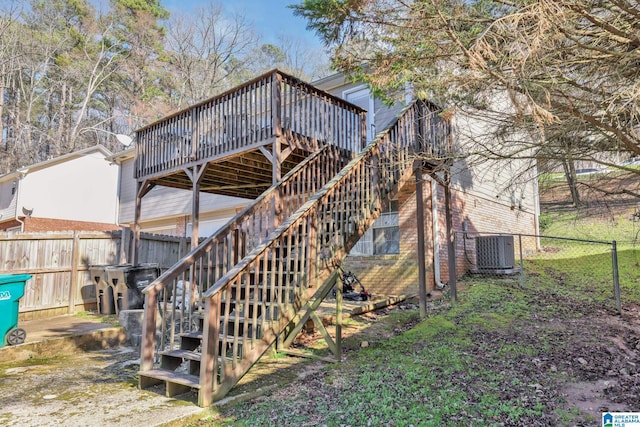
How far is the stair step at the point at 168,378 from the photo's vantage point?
151 inches

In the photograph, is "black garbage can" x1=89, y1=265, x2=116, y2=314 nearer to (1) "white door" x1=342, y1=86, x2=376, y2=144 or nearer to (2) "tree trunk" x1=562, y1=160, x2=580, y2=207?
(1) "white door" x1=342, y1=86, x2=376, y2=144

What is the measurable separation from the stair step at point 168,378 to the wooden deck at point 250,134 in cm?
325

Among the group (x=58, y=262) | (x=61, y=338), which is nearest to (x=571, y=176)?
(x=61, y=338)

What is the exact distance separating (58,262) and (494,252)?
975 cm

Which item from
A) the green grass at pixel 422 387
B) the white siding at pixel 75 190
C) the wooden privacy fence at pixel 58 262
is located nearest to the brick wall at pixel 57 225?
the white siding at pixel 75 190

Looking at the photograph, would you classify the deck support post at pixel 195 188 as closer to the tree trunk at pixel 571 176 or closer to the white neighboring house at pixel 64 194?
the tree trunk at pixel 571 176

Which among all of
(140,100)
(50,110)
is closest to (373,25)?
(140,100)

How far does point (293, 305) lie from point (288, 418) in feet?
4.83

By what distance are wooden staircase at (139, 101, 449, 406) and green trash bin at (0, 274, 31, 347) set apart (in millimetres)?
1863

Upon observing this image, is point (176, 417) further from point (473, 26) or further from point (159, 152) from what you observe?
point (159, 152)

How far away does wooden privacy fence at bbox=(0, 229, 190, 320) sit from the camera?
25.7 feet

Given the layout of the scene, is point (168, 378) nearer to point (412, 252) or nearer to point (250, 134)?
point (250, 134)

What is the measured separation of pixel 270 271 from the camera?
5.47 m

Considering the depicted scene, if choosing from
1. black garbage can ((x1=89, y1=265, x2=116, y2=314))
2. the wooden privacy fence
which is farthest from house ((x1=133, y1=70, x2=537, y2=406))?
black garbage can ((x1=89, y1=265, x2=116, y2=314))
